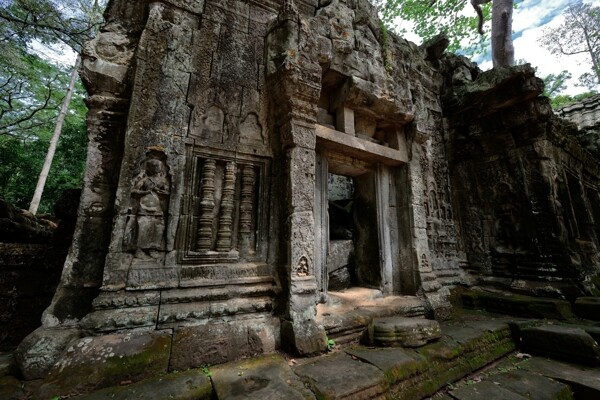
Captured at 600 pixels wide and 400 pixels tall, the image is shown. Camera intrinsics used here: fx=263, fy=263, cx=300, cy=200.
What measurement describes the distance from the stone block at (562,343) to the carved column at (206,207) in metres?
4.50

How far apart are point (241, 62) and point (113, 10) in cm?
170

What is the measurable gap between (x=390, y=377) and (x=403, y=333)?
75 centimetres

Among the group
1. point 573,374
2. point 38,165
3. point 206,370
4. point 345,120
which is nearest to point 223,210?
point 206,370

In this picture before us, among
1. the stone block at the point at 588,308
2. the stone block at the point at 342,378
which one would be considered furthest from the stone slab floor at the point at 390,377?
the stone block at the point at 588,308

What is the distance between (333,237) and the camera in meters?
6.87

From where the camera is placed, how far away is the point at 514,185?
581 cm

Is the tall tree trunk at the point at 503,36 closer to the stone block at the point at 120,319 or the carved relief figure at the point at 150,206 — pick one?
the carved relief figure at the point at 150,206

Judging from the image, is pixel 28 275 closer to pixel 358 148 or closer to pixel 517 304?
pixel 358 148

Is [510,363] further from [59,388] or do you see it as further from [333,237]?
[59,388]

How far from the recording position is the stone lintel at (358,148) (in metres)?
4.07

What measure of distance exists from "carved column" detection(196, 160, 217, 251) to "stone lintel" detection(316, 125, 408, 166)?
171 centimetres

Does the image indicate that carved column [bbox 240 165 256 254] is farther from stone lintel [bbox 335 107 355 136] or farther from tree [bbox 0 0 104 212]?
tree [bbox 0 0 104 212]

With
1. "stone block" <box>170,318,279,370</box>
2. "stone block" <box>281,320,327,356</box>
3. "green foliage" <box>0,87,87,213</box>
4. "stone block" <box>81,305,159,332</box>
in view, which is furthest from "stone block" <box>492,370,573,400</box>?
"green foliage" <box>0,87,87,213</box>

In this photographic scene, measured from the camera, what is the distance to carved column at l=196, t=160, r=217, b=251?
9.71ft
